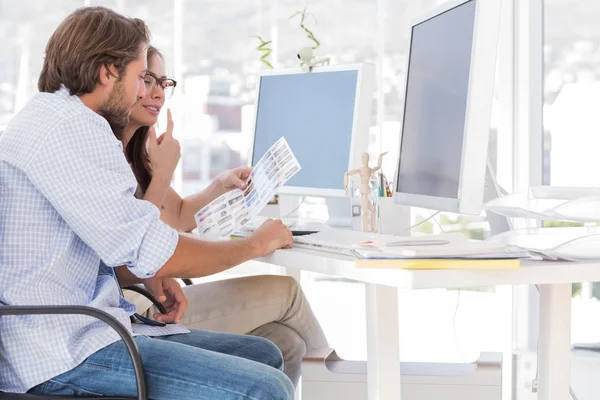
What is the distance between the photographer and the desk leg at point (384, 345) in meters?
1.46

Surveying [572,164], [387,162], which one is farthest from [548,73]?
[387,162]

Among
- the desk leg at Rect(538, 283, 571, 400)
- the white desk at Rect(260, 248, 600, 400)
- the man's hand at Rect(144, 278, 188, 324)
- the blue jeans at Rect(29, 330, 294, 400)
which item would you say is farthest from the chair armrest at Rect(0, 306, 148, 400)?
the desk leg at Rect(538, 283, 571, 400)

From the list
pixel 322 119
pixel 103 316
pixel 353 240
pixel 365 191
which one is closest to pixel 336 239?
pixel 353 240

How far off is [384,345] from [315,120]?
105 cm

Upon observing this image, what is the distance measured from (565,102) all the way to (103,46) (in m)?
3.09

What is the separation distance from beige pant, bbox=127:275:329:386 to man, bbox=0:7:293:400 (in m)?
0.58

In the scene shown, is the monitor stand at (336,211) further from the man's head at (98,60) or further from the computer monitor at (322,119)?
the man's head at (98,60)

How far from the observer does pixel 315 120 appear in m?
2.38

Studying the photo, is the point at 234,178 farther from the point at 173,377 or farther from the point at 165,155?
the point at 173,377

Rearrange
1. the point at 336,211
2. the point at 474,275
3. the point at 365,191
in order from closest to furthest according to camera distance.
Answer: the point at 474,275 < the point at 365,191 < the point at 336,211

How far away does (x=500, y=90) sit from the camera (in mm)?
4402

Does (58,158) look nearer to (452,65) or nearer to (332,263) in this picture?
(332,263)

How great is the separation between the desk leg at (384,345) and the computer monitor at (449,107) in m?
0.25

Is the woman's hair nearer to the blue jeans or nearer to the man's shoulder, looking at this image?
the man's shoulder
